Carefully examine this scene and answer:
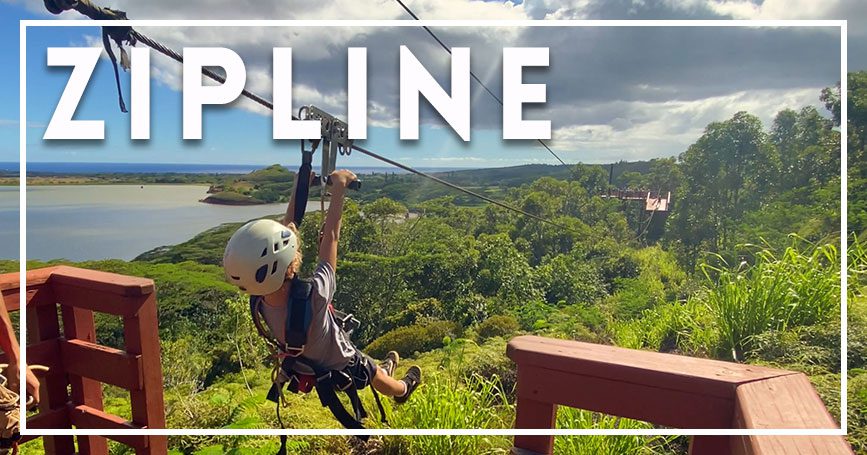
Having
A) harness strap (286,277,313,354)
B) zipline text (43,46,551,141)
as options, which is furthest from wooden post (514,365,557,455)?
zipline text (43,46,551,141)

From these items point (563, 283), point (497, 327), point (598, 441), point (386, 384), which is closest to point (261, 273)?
point (386, 384)

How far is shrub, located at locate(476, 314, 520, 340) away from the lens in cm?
539

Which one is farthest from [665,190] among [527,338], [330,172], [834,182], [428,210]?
[527,338]

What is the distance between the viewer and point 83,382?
2316 mm

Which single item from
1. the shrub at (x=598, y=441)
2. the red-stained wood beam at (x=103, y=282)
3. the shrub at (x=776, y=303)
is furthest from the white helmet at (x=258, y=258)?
the shrub at (x=776, y=303)

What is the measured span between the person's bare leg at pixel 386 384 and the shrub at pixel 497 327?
2.74 meters

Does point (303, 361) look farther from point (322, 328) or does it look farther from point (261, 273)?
point (261, 273)

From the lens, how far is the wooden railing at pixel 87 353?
2.09 metres

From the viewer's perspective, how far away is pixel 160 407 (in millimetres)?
2209

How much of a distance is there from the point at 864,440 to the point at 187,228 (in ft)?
21.1

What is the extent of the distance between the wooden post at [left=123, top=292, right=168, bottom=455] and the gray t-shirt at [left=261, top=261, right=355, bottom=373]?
0.45m

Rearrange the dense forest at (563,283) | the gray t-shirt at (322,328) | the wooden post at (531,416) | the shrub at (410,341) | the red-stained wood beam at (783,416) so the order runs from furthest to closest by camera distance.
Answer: the shrub at (410,341)
the dense forest at (563,283)
the gray t-shirt at (322,328)
the wooden post at (531,416)
the red-stained wood beam at (783,416)

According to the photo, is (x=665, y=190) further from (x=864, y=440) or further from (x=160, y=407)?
(x=160, y=407)

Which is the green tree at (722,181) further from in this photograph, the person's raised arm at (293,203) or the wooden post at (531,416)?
the wooden post at (531,416)
